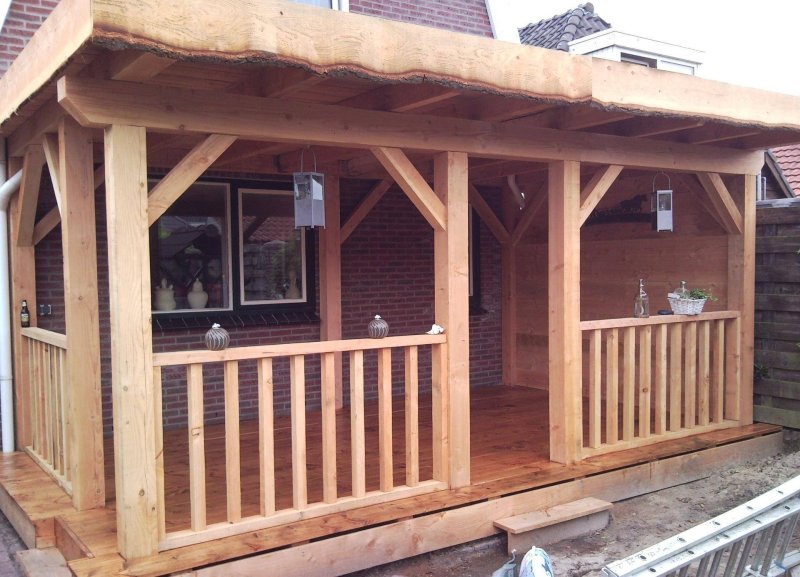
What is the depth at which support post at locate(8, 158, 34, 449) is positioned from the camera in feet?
17.7

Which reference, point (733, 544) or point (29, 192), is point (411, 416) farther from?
point (29, 192)

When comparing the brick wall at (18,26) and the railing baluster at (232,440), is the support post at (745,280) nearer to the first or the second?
the railing baluster at (232,440)

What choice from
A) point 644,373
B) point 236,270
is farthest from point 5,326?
point 644,373

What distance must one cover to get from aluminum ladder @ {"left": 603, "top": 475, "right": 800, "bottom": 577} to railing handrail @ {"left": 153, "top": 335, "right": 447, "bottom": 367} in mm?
2067

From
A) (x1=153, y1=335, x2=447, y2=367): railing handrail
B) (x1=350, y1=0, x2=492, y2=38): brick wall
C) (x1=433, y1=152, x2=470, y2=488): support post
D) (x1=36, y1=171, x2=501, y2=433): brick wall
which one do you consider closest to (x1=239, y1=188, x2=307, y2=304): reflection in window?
(x1=36, y1=171, x2=501, y2=433): brick wall

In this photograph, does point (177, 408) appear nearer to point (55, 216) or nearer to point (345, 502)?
point (55, 216)

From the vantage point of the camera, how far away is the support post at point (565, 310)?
17.0 feet

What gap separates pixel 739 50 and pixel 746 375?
117 ft

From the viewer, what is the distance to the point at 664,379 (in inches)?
231

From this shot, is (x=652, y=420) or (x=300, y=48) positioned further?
(x=652, y=420)

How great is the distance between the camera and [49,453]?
4.98 metres

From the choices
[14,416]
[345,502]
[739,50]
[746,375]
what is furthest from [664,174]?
[739,50]

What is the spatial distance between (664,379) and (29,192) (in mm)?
4782

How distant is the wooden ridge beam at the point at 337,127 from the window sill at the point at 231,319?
2842 mm
